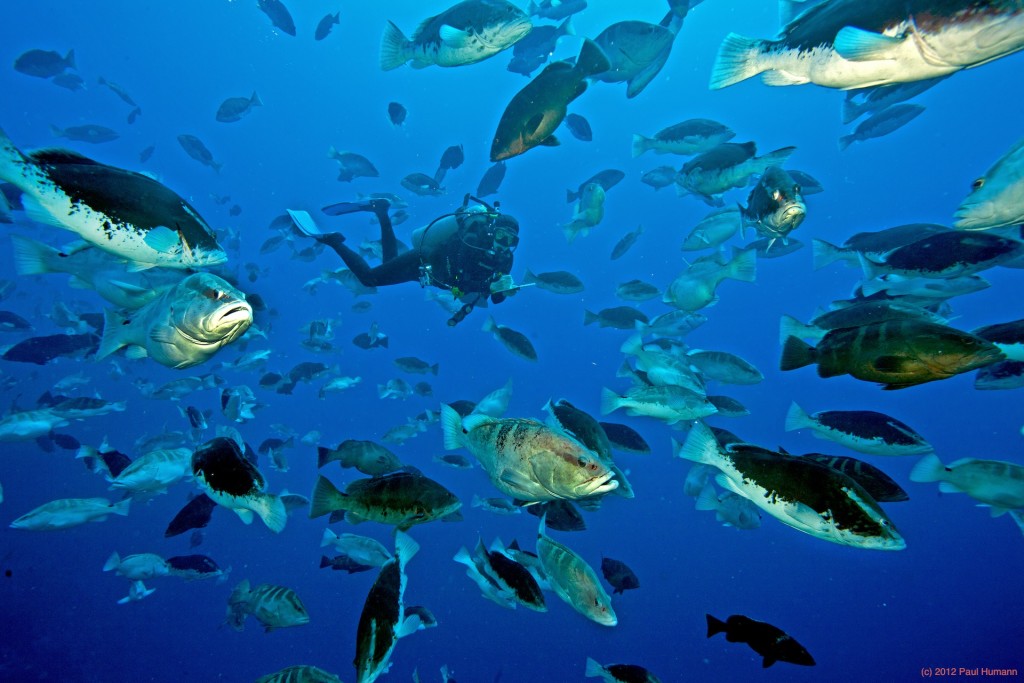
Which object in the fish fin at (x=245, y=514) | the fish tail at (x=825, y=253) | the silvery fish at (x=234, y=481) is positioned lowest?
the fish fin at (x=245, y=514)

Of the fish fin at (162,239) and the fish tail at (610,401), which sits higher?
the fish tail at (610,401)

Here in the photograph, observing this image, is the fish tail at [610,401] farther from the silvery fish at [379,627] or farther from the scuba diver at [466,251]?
the silvery fish at [379,627]

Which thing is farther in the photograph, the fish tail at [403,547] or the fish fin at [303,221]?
the fish fin at [303,221]

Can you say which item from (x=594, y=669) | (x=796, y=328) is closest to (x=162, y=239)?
(x=796, y=328)

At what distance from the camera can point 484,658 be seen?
21156mm

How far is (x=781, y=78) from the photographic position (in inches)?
105

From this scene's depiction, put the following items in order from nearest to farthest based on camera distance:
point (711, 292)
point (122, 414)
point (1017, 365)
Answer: point (1017, 365) < point (711, 292) < point (122, 414)

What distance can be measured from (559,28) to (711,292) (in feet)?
19.6

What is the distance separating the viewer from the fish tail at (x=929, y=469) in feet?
12.8

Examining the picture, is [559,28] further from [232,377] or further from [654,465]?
[232,377]

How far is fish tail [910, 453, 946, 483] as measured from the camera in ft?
12.8

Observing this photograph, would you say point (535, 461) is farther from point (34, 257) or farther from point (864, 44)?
point (34, 257)

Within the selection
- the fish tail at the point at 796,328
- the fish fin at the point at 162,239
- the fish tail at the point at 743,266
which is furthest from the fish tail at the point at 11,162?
the fish tail at the point at 743,266

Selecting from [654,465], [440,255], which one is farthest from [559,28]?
[654,465]
